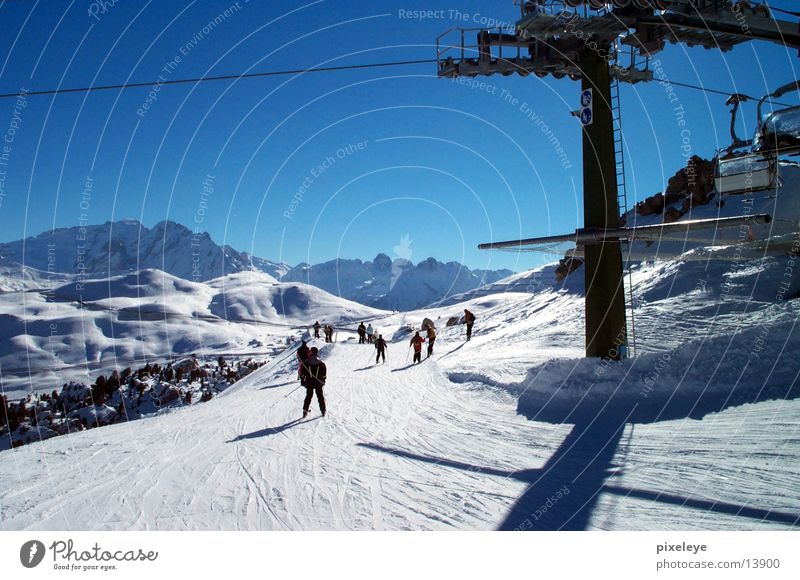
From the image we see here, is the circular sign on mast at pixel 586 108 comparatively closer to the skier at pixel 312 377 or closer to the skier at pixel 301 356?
the skier at pixel 312 377

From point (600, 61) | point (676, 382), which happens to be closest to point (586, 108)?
point (600, 61)

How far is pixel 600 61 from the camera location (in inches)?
435

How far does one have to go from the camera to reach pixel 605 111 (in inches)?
436

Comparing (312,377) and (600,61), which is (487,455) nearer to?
(312,377)

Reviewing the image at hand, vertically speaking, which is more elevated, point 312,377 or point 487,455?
point 312,377

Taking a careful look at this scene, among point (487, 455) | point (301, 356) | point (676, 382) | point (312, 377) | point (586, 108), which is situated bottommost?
point (487, 455)

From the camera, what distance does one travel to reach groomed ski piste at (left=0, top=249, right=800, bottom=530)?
486 centimetres

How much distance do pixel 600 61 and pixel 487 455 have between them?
9.56 meters

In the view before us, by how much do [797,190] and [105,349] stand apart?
19157 cm

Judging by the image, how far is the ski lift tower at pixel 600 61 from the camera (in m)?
9.75

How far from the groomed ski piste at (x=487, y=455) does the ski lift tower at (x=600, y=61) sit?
5.48 ft

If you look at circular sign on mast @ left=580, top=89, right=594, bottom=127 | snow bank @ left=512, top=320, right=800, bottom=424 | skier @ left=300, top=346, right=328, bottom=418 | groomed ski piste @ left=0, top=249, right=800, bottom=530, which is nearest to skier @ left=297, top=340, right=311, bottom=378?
skier @ left=300, top=346, right=328, bottom=418

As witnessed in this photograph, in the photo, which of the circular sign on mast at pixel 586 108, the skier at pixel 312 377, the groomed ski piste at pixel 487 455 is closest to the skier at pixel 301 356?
the skier at pixel 312 377
